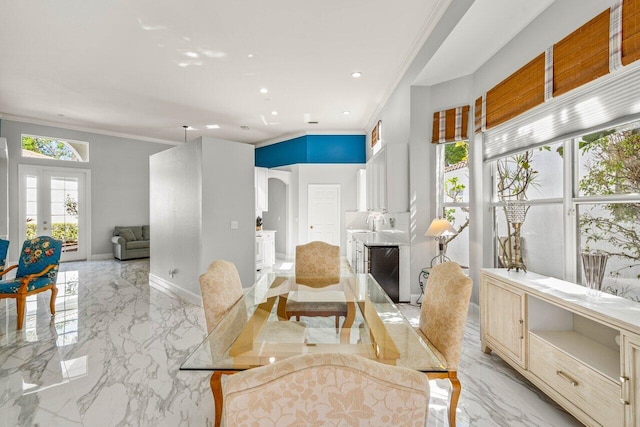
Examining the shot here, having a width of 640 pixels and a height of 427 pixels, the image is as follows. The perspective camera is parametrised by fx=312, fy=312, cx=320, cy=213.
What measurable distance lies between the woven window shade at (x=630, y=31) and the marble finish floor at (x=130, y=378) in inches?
86.6

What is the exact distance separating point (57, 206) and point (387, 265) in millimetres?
7545

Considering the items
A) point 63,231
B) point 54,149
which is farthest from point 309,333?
point 54,149

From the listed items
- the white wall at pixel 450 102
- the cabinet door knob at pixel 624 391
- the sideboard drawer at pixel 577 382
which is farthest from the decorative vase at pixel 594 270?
the white wall at pixel 450 102

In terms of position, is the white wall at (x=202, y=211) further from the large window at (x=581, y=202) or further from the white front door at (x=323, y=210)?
the large window at (x=581, y=202)

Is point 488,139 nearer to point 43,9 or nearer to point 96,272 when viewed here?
point 43,9

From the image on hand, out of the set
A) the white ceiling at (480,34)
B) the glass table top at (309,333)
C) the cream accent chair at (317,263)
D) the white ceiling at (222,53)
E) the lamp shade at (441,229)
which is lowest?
the glass table top at (309,333)

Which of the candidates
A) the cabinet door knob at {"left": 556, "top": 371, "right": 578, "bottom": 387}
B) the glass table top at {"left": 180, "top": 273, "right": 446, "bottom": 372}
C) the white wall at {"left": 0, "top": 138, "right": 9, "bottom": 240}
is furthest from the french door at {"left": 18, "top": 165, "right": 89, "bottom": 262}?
the cabinet door knob at {"left": 556, "top": 371, "right": 578, "bottom": 387}

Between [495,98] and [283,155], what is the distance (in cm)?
564

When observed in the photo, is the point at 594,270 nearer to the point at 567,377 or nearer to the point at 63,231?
the point at 567,377

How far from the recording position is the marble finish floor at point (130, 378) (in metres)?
1.95

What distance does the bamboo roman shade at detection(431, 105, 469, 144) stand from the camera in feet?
12.8

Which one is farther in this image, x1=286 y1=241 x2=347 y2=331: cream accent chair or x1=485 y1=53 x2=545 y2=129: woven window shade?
x1=286 y1=241 x2=347 y2=331: cream accent chair

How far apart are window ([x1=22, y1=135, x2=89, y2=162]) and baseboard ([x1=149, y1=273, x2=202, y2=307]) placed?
4.24 m

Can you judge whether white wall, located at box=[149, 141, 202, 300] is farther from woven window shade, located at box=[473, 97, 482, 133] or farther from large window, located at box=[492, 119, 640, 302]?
large window, located at box=[492, 119, 640, 302]
